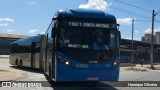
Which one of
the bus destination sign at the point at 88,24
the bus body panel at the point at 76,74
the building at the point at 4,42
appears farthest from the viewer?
the building at the point at 4,42

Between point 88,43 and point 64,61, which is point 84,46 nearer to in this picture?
point 88,43

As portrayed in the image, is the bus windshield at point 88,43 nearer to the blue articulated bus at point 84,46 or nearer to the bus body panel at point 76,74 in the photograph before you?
the blue articulated bus at point 84,46

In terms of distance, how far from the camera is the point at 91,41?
1506 cm

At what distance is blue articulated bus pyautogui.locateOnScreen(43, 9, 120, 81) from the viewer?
48.6 feet

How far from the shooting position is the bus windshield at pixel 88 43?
14891mm

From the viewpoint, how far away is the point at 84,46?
49.2ft

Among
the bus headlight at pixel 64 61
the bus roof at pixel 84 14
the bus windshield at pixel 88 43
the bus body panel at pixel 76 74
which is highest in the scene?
the bus roof at pixel 84 14

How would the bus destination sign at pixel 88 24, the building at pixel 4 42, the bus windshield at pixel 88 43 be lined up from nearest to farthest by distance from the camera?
1. the bus windshield at pixel 88 43
2. the bus destination sign at pixel 88 24
3. the building at pixel 4 42

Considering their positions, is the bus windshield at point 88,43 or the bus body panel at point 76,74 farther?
the bus windshield at point 88,43

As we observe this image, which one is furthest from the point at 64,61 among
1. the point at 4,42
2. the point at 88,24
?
the point at 4,42

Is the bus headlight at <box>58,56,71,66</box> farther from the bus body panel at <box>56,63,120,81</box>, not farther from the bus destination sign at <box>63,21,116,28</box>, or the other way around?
the bus destination sign at <box>63,21,116,28</box>

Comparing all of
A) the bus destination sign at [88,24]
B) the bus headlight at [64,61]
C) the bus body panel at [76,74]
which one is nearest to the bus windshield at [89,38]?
the bus destination sign at [88,24]

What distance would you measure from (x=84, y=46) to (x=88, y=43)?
210 mm

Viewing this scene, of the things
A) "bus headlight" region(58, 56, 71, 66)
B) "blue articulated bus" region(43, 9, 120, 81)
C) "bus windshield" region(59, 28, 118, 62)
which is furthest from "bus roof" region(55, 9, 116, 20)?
"bus headlight" region(58, 56, 71, 66)
